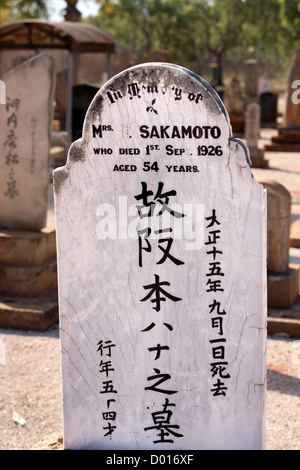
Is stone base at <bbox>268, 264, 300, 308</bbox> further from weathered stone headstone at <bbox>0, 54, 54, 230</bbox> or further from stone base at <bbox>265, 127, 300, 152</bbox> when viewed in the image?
stone base at <bbox>265, 127, 300, 152</bbox>

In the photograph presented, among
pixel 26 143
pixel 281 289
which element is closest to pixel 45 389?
pixel 281 289

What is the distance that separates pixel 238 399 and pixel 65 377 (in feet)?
2.11

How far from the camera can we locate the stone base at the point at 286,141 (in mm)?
Answer: 14086

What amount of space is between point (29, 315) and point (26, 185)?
1.07 metres

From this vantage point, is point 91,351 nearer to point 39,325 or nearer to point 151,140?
point 151,140

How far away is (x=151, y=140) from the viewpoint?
2361 mm

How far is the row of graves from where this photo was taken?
7.68ft

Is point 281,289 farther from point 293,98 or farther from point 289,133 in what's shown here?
point 289,133

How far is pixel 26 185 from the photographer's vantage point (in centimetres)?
525

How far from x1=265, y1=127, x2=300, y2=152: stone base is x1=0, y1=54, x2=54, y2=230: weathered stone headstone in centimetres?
958

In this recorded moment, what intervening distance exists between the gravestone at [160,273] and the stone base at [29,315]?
7.22 feet

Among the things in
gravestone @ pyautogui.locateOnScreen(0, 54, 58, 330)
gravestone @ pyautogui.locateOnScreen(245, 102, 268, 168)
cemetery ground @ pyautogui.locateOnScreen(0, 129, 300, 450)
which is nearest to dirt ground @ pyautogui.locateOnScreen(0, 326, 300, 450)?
cemetery ground @ pyautogui.locateOnScreen(0, 129, 300, 450)

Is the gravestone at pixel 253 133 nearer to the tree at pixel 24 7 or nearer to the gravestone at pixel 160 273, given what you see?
the tree at pixel 24 7
